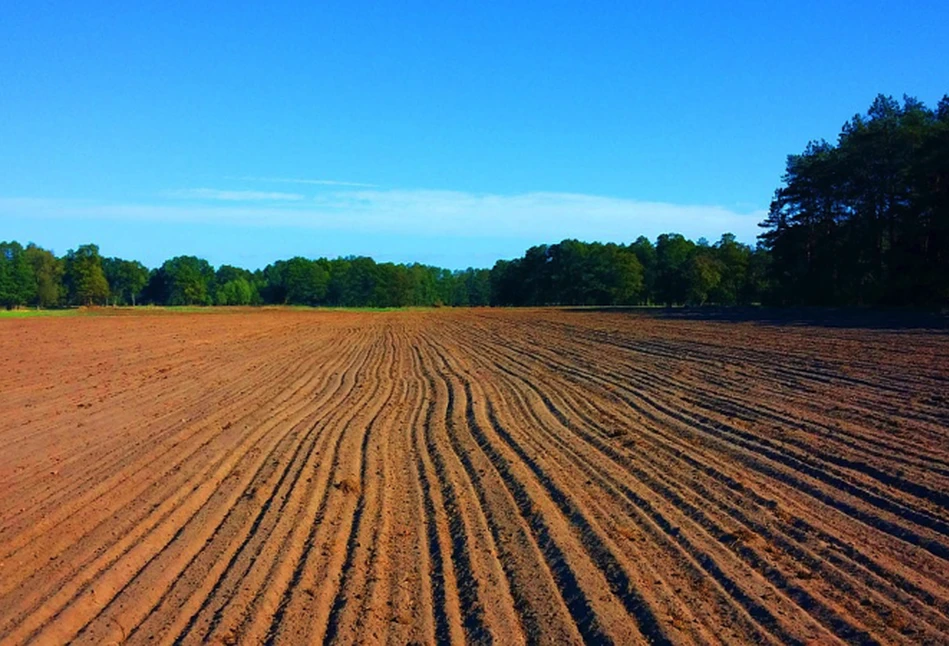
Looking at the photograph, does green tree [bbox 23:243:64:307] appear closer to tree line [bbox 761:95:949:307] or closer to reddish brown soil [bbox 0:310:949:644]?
tree line [bbox 761:95:949:307]

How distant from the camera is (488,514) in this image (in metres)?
7.21

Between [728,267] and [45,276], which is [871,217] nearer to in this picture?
[728,267]

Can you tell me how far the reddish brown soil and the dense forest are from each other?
28.9 metres

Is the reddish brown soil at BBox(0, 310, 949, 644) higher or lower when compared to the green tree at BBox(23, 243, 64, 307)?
lower

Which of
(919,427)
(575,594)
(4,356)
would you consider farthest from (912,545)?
(4,356)

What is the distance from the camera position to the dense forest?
4012 centimetres

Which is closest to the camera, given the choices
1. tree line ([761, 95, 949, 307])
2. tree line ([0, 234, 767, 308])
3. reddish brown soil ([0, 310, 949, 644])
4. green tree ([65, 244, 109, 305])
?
reddish brown soil ([0, 310, 949, 644])

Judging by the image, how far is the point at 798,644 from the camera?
4438mm

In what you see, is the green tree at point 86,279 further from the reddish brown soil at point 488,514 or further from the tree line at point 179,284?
the reddish brown soil at point 488,514

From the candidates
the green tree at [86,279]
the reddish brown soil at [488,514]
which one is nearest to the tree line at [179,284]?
the green tree at [86,279]

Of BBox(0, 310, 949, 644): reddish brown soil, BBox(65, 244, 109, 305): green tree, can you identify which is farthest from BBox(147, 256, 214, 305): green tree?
BBox(0, 310, 949, 644): reddish brown soil

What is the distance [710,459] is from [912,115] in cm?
4911

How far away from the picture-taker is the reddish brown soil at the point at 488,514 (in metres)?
4.90

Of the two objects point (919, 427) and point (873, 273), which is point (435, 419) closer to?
point (919, 427)
